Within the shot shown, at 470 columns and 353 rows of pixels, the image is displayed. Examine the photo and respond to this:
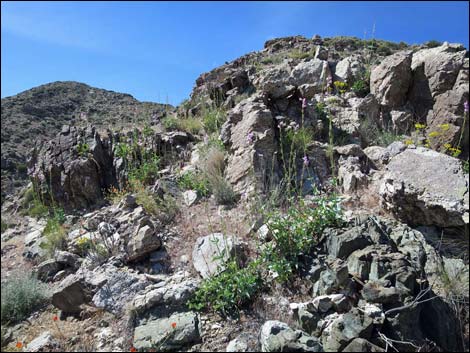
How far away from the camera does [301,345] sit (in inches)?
93.7

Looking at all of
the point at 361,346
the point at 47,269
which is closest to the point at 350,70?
the point at 361,346

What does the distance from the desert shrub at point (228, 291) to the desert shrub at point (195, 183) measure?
2.05m

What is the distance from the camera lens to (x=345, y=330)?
2.43 m

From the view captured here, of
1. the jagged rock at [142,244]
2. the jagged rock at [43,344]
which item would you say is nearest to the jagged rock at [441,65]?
the jagged rock at [142,244]

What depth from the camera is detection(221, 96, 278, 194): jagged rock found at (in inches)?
187

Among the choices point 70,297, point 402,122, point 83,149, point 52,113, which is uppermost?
point 52,113

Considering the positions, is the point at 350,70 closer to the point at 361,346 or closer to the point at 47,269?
the point at 361,346

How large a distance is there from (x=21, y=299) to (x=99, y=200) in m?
2.52

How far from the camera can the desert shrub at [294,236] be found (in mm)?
3080

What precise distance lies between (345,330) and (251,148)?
10.3ft

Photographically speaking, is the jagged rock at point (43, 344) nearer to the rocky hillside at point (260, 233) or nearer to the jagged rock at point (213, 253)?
the rocky hillside at point (260, 233)

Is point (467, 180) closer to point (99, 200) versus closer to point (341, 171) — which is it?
point (341, 171)

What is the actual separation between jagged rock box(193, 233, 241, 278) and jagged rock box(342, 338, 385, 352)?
51.5 inches

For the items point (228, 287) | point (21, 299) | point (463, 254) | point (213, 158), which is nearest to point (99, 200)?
point (213, 158)
